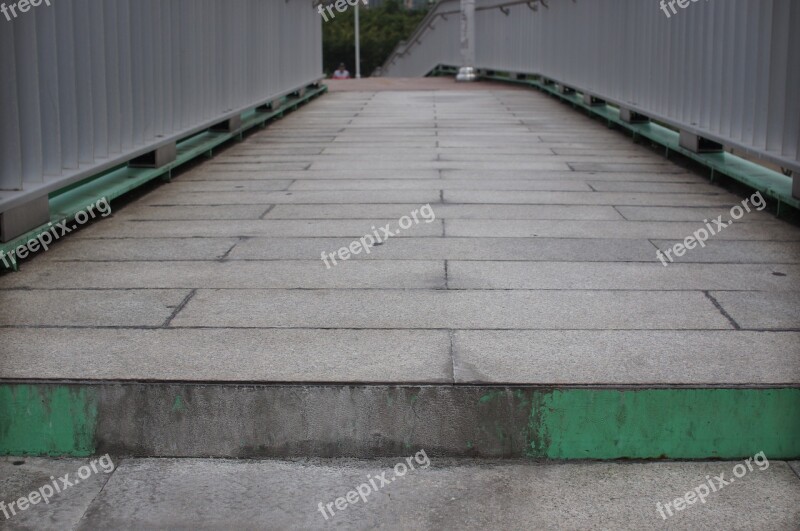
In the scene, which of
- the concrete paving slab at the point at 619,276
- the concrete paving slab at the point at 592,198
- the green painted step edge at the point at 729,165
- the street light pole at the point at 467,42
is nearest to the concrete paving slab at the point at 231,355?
the concrete paving slab at the point at 619,276

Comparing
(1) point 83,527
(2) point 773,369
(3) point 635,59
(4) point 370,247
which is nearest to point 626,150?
(3) point 635,59

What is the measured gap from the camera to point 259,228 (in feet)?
21.1

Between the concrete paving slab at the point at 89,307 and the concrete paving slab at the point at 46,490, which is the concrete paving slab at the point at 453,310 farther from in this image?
the concrete paving slab at the point at 46,490

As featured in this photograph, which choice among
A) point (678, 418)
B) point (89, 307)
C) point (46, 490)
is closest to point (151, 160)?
point (89, 307)

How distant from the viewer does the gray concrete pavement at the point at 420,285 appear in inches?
149

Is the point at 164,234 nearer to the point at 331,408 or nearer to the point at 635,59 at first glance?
the point at 331,408

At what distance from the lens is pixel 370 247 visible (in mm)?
5840

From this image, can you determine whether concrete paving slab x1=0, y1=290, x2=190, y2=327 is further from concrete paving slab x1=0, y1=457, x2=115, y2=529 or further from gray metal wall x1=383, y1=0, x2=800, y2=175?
gray metal wall x1=383, y1=0, x2=800, y2=175

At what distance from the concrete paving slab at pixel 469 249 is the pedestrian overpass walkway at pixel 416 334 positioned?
28 mm

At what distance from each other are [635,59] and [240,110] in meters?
4.44

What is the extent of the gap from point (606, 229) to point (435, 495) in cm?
343

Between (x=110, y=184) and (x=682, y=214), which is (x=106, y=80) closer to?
(x=110, y=184)

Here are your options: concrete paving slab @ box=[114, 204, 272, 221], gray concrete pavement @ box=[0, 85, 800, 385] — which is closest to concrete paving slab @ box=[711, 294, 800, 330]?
gray concrete pavement @ box=[0, 85, 800, 385]

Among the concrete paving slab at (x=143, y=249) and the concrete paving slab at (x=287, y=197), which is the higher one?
the concrete paving slab at (x=287, y=197)
